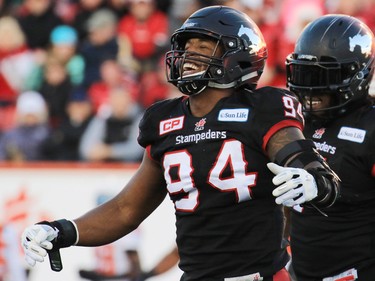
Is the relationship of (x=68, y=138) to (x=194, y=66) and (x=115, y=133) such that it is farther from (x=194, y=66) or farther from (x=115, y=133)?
(x=194, y=66)

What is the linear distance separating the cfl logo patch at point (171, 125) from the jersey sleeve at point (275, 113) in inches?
15.6

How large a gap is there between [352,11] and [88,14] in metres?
3.16

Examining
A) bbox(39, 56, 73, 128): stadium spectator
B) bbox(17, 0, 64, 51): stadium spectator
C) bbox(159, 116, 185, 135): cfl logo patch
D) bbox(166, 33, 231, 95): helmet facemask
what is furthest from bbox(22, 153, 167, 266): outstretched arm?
bbox(17, 0, 64, 51): stadium spectator

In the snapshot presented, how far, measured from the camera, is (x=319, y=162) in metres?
4.18

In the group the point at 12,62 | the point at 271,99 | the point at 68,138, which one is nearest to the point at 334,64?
the point at 271,99

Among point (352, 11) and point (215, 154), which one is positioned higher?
point (215, 154)

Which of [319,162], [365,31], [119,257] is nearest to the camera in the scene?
[319,162]

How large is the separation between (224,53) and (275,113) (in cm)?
42

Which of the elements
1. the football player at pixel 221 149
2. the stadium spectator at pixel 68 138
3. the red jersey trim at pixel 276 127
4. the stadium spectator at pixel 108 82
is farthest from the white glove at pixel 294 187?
the stadium spectator at pixel 108 82

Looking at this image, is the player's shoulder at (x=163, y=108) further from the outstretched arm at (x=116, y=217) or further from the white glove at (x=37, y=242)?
the white glove at (x=37, y=242)

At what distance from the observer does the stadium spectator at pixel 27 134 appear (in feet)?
31.2

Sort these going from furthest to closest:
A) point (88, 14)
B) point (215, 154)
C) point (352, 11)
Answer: point (88, 14) → point (352, 11) → point (215, 154)

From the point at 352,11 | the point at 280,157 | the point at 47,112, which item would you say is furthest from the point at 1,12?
the point at 280,157

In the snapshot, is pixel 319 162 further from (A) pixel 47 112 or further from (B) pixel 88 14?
(B) pixel 88 14
